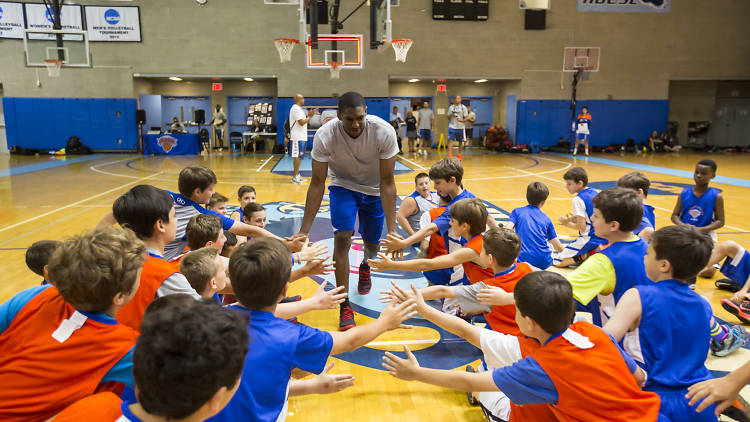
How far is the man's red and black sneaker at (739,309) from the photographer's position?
4.08 metres

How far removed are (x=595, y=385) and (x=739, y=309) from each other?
3.20 metres

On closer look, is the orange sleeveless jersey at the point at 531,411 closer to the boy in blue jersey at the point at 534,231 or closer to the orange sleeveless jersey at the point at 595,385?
the orange sleeveless jersey at the point at 595,385

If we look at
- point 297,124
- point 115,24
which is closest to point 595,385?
point 297,124

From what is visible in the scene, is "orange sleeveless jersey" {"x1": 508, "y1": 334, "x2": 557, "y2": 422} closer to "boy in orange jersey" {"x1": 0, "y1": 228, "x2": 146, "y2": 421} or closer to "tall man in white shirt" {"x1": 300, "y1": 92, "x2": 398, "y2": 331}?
"boy in orange jersey" {"x1": 0, "y1": 228, "x2": 146, "y2": 421}

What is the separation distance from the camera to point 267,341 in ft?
6.08

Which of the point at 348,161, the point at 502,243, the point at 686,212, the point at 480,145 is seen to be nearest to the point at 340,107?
the point at 348,161

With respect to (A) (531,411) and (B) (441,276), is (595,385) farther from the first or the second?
(B) (441,276)

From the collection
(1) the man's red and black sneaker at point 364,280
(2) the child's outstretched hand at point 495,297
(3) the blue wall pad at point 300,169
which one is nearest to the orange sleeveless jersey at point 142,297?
(2) the child's outstretched hand at point 495,297

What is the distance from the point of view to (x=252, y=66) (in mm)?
20188

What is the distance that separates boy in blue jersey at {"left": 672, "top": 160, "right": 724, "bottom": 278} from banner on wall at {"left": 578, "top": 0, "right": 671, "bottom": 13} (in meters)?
18.1

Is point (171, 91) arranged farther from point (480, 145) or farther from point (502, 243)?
point (502, 243)

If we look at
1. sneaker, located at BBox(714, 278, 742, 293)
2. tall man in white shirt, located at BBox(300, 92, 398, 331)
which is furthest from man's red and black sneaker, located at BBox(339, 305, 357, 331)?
sneaker, located at BBox(714, 278, 742, 293)

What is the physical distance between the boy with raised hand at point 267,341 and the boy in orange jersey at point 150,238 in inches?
19.3

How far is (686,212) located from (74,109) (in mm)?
21175
